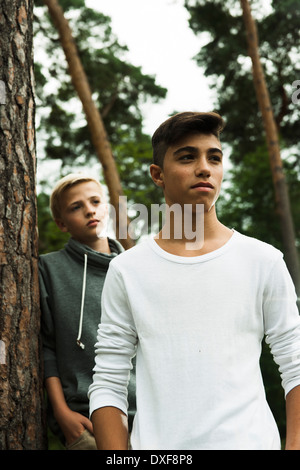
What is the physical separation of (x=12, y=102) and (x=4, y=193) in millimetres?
388

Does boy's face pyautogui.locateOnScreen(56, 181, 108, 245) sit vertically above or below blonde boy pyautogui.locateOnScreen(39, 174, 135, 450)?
above

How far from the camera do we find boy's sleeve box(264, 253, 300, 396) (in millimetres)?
1558

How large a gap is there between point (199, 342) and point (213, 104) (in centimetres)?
1339

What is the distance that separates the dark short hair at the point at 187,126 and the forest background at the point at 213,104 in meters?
10.6

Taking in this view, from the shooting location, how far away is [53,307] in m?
2.47

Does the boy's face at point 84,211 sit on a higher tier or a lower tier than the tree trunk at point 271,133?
lower

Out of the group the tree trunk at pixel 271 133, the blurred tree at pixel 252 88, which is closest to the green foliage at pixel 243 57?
the blurred tree at pixel 252 88

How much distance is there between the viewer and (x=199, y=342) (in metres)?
1.56

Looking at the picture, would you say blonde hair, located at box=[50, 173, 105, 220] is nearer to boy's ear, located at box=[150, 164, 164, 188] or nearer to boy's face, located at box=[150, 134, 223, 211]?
boy's ear, located at box=[150, 164, 164, 188]

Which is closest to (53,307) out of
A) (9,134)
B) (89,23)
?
(9,134)

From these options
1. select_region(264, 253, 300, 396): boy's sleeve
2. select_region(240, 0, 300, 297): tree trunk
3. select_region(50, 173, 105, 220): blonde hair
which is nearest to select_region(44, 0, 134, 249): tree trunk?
select_region(240, 0, 300, 297): tree trunk

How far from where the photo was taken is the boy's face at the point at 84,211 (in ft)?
8.52
